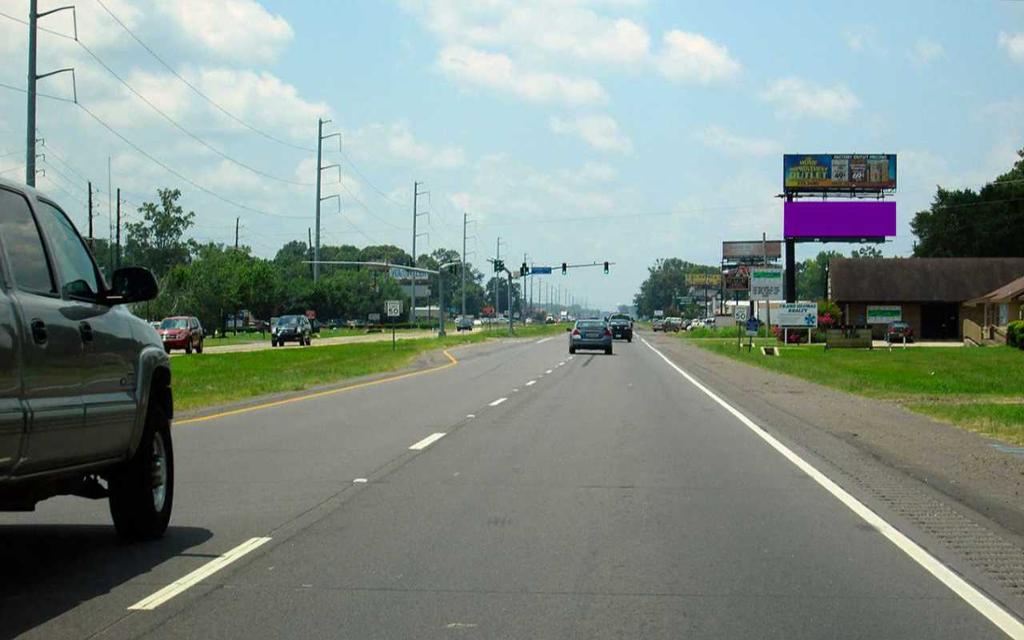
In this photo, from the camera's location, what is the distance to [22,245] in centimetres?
729

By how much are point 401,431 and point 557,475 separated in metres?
5.56

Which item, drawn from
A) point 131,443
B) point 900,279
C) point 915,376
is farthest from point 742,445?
point 900,279

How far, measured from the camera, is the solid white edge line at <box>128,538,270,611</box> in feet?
23.3

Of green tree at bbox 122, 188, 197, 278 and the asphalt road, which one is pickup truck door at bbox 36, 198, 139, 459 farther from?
green tree at bbox 122, 188, 197, 278

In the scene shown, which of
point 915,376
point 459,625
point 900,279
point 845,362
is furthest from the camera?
point 900,279

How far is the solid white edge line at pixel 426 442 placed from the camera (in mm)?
15642

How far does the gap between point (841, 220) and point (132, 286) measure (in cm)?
8654

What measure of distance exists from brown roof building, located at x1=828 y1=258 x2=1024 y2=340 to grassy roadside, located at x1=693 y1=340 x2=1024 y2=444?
26.4 meters

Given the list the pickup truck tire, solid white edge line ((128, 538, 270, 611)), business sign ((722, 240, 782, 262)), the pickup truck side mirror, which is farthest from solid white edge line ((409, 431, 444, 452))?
business sign ((722, 240, 782, 262))

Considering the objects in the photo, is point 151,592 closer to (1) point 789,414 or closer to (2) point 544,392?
(1) point 789,414

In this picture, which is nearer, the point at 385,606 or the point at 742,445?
the point at 385,606

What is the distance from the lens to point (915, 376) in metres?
38.8

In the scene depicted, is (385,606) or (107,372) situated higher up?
(107,372)

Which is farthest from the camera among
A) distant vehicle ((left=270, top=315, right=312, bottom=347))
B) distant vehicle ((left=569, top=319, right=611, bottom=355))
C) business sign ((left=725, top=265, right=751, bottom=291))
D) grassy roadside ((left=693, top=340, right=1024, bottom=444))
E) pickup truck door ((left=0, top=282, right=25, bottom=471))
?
distant vehicle ((left=270, top=315, right=312, bottom=347))
